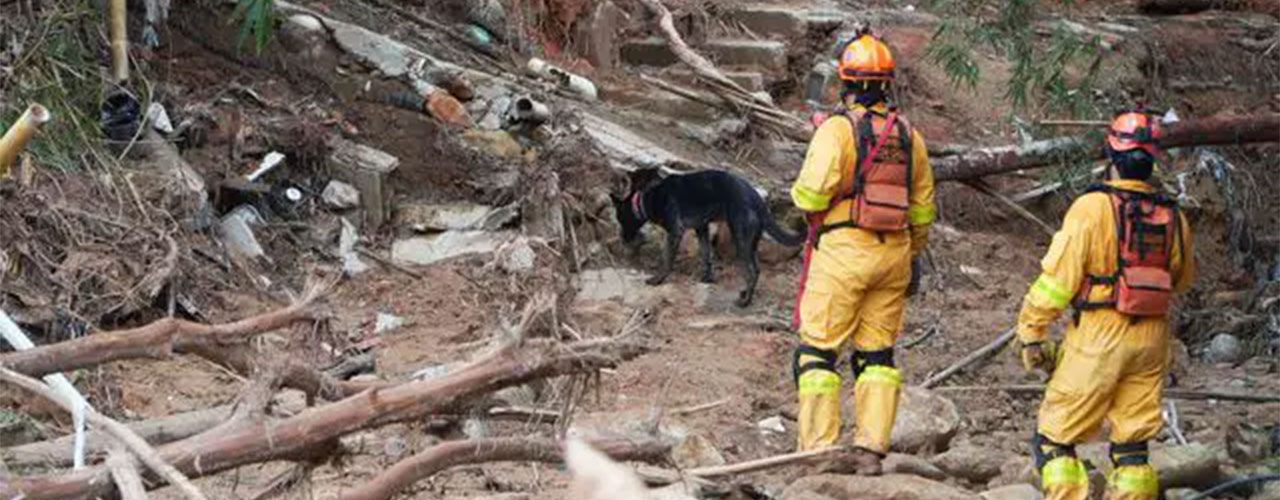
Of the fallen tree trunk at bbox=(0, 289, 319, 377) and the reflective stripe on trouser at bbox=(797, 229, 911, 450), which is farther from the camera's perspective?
the reflective stripe on trouser at bbox=(797, 229, 911, 450)

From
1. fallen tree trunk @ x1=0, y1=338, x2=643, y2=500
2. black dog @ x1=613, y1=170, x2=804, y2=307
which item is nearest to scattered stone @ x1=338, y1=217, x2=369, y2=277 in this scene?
black dog @ x1=613, y1=170, x2=804, y2=307

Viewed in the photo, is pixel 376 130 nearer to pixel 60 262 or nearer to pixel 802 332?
pixel 60 262

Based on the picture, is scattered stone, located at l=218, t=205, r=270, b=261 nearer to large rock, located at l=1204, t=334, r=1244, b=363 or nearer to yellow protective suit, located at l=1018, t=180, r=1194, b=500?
yellow protective suit, located at l=1018, t=180, r=1194, b=500

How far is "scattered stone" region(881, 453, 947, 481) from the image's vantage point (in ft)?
25.7

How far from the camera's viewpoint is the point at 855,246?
25.8ft

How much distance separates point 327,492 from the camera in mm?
6457

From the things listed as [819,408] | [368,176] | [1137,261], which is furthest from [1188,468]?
[368,176]

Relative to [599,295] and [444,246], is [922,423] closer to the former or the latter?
[599,295]

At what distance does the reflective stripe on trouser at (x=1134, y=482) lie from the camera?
7.51m

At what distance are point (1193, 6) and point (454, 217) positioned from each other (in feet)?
31.7

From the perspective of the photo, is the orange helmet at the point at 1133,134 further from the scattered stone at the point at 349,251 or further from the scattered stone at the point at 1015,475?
the scattered stone at the point at 349,251

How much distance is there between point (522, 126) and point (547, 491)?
6312 millimetres

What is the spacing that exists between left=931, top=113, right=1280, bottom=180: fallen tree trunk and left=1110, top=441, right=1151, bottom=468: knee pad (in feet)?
7.65

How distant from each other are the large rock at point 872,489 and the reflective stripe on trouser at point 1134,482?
639mm
